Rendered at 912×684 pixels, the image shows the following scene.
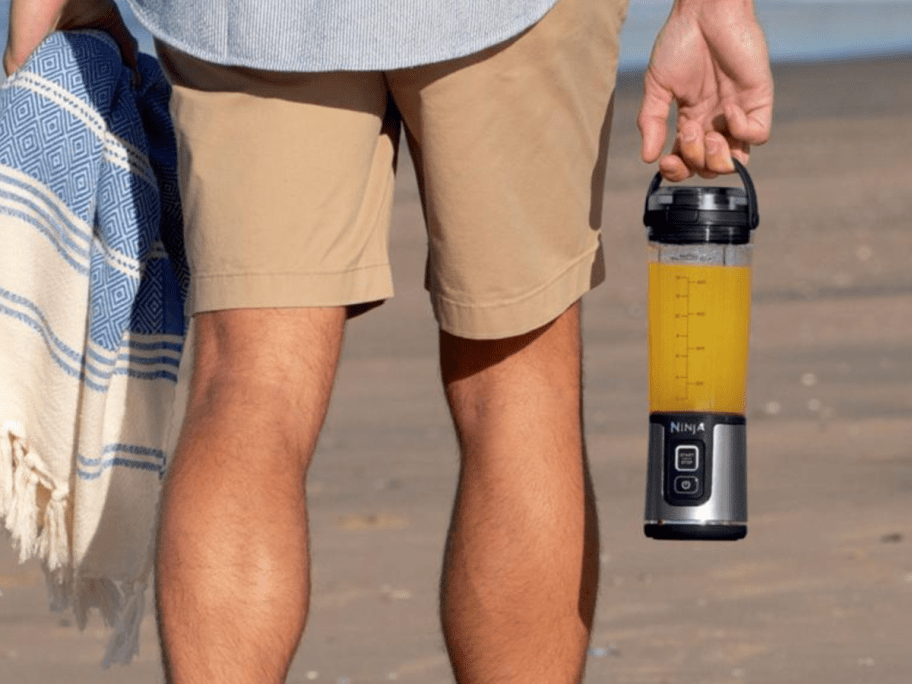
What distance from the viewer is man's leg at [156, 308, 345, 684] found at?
287cm

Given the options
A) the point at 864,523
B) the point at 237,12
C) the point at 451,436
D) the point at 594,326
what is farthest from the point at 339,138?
the point at 594,326

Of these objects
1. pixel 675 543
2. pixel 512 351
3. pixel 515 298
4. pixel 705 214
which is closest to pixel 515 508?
pixel 512 351

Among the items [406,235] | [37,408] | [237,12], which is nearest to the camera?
[237,12]

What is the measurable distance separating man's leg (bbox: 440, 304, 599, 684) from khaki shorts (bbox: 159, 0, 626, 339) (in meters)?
0.14

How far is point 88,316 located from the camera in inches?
138

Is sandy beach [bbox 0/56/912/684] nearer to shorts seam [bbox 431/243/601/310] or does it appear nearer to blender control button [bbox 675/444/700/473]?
blender control button [bbox 675/444/700/473]

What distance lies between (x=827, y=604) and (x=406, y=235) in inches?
235

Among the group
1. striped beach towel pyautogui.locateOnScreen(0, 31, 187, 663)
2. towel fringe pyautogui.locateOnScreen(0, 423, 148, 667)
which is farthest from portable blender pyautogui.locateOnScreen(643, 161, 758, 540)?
towel fringe pyautogui.locateOnScreen(0, 423, 148, 667)

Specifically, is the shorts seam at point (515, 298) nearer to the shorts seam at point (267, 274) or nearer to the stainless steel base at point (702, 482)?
the shorts seam at point (267, 274)

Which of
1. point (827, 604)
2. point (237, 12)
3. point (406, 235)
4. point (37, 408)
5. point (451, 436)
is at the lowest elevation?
point (406, 235)

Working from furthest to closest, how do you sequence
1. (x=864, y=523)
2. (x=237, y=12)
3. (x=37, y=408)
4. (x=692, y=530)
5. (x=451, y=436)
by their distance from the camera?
(x=451, y=436) → (x=864, y=523) → (x=37, y=408) → (x=692, y=530) → (x=237, y=12)

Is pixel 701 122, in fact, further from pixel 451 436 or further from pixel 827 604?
pixel 451 436

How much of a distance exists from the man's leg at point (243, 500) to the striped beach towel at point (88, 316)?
50cm

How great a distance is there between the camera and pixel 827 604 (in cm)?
464
